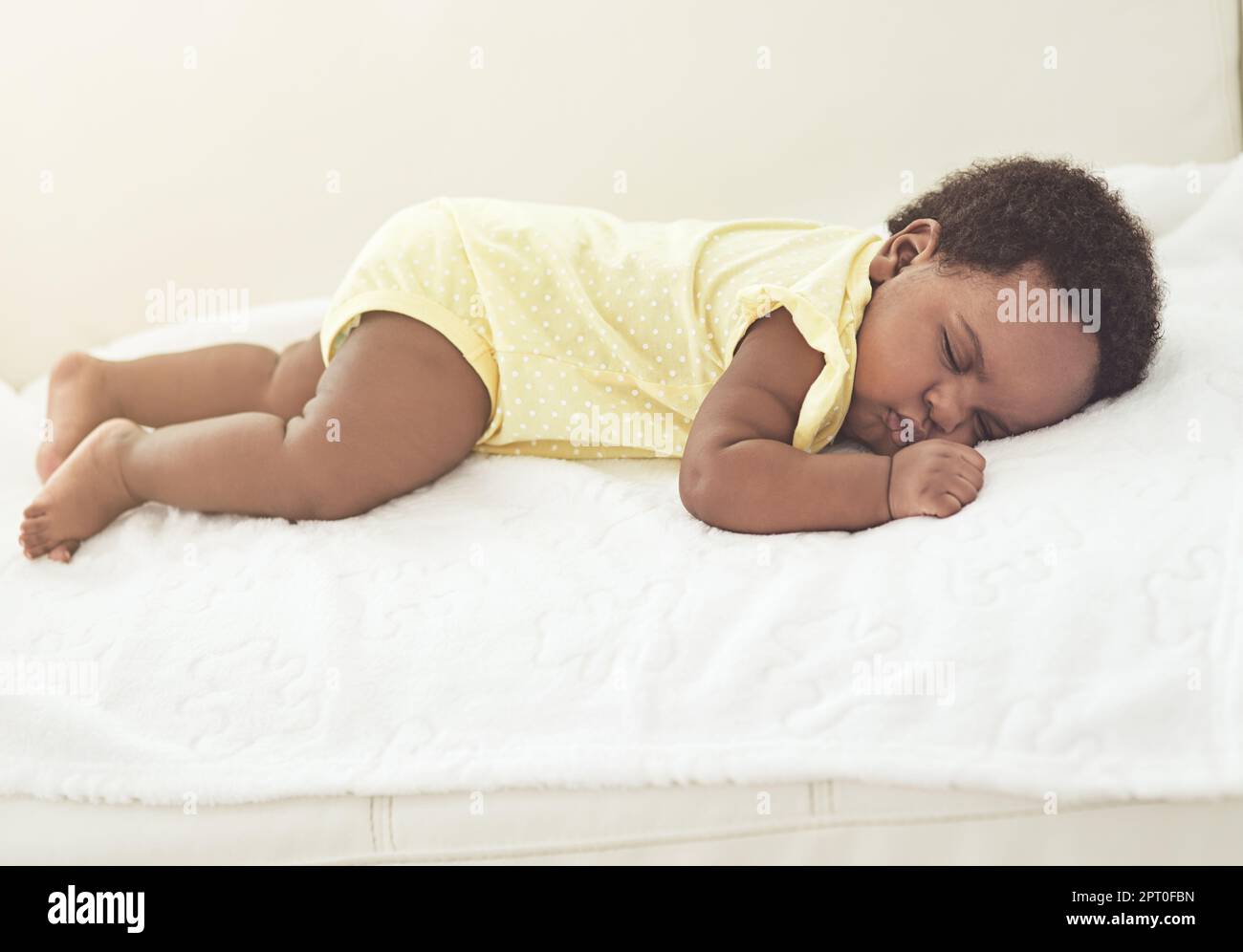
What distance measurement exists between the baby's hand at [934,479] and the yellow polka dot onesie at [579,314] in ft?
0.79

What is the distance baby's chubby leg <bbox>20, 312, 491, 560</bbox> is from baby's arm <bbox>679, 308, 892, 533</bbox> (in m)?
0.29

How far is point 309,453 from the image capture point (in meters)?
1.09

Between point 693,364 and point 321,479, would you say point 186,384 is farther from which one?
point 693,364

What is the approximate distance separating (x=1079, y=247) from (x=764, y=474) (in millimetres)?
372

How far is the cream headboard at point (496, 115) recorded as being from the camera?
1.55 meters

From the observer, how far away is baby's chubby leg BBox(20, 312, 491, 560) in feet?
3.57

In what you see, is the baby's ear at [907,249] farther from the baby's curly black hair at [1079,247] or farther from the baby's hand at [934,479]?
the baby's hand at [934,479]

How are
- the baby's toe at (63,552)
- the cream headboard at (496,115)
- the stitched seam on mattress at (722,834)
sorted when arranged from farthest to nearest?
the cream headboard at (496,115) → the baby's toe at (63,552) → the stitched seam on mattress at (722,834)

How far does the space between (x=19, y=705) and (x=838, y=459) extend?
71cm

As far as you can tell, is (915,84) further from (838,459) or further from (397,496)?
(397,496)

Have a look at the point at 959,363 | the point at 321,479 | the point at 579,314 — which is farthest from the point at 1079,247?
the point at 321,479

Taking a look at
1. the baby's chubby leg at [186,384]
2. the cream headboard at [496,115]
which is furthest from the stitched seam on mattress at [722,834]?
the cream headboard at [496,115]

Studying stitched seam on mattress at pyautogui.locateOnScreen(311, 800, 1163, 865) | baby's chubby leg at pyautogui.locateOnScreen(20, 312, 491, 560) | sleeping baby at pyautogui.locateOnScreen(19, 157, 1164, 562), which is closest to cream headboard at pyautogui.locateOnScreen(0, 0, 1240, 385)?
sleeping baby at pyautogui.locateOnScreen(19, 157, 1164, 562)

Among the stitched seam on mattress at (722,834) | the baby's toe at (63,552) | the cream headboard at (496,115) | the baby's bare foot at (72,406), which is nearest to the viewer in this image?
the stitched seam on mattress at (722,834)
